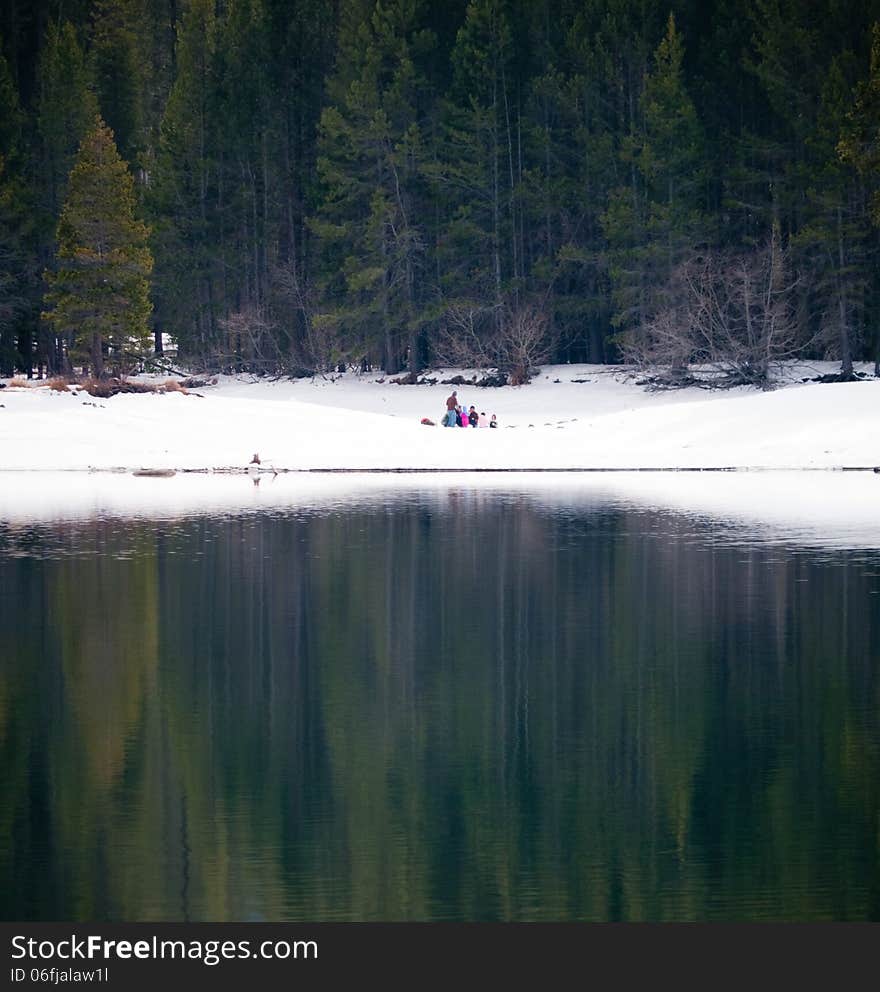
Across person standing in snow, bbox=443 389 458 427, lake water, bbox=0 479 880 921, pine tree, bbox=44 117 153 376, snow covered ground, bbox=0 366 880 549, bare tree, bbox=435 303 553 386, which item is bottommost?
lake water, bbox=0 479 880 921

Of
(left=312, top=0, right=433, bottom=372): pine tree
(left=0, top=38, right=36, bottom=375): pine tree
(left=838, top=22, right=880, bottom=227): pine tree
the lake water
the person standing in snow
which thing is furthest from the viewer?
(left=312, top=0, right=433, bottom=372): pine tree

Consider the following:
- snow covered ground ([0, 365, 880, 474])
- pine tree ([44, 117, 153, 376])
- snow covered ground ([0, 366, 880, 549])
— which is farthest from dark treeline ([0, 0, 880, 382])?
snow covered ground ([0, 366, 880, 549])

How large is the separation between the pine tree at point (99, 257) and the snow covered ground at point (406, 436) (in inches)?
359

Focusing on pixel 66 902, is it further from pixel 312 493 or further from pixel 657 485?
pixel 657 485

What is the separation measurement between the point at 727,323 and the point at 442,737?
1740 inches

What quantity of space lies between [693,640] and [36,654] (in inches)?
191

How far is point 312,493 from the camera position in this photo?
27906mm

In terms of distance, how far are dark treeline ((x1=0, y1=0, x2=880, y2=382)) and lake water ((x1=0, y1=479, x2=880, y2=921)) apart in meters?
34.9

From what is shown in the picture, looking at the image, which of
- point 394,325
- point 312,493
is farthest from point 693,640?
point 394,325

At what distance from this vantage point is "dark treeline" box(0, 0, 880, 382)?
52062 millimetres

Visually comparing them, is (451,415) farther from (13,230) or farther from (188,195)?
(188,195)

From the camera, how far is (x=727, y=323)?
5278cm

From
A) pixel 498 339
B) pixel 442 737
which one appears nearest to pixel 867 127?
pixel 498 339

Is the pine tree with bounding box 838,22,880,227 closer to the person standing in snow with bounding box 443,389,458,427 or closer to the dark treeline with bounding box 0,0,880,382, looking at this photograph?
the dark treeline with bounding box 0,0,880,382
